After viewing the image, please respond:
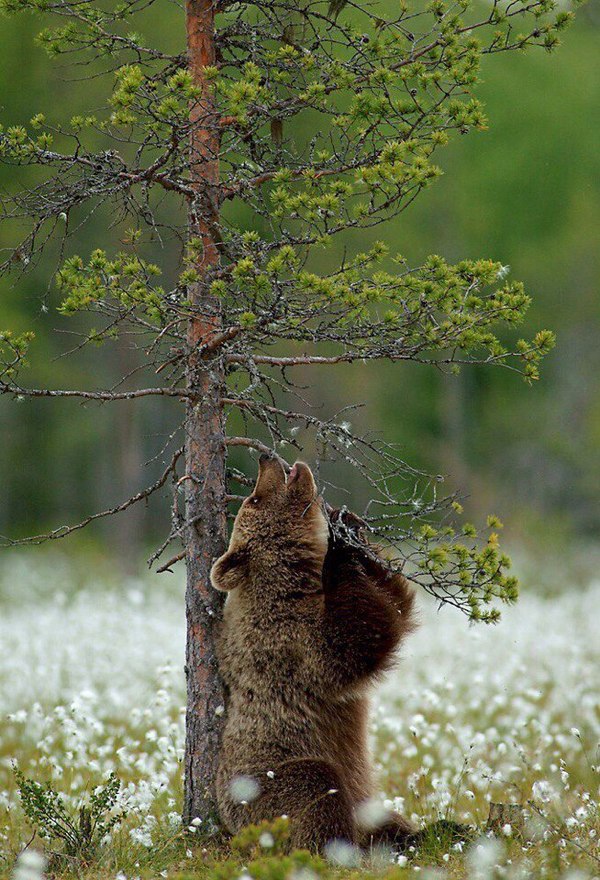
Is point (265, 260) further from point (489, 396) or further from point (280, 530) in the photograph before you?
point (489, 396)

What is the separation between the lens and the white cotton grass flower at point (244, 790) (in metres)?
5.90

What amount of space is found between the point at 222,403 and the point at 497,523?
179 cm

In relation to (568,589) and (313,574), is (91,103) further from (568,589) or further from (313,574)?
(313,574)

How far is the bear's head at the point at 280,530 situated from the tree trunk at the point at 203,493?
0.23 m

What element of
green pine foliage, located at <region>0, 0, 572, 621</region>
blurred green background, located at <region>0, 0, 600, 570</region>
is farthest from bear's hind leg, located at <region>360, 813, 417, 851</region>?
blurred green background, located at <region>0, 0, 600, 570</region>

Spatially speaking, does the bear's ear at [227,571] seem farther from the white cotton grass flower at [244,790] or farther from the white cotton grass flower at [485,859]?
the white cotton grass flower at [485,859]

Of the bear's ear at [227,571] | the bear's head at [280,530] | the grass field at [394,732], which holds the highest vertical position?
the bear's head at [280,530]

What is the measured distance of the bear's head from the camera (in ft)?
20.9

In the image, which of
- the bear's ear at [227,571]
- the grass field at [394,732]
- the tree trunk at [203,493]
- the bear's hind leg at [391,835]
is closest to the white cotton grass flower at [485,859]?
the grass field at [394,732]

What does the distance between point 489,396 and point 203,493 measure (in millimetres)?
22810

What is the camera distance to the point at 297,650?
245 inches

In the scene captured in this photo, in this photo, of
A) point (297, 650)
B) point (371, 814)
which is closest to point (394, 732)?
point (371, 814)

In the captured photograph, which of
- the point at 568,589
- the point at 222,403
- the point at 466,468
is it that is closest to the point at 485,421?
the point at 466,468

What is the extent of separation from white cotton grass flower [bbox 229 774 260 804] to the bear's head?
3.55 ft
